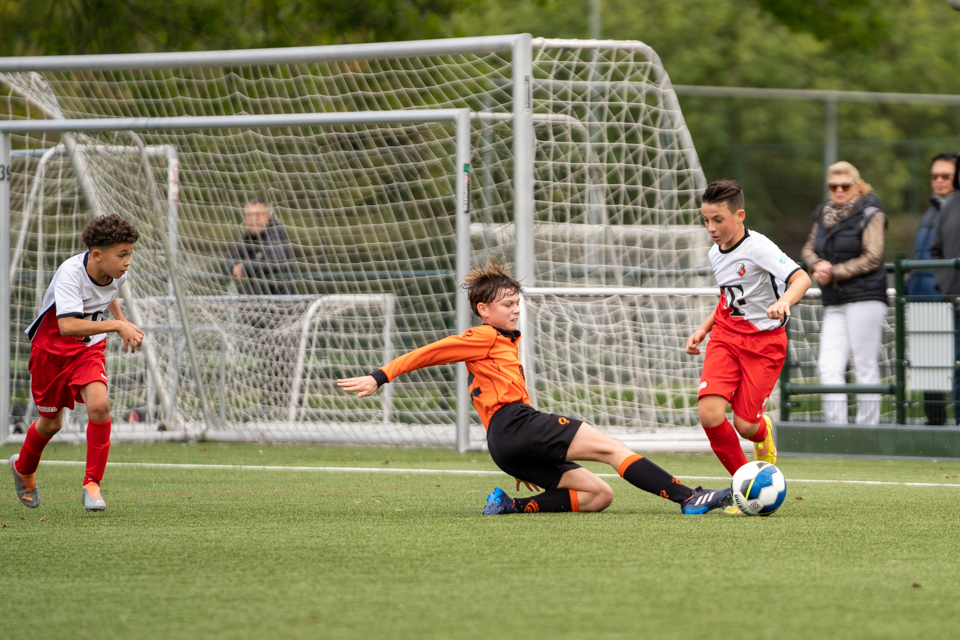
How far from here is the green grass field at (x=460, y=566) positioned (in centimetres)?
326

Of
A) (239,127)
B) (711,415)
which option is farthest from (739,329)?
(239,127)

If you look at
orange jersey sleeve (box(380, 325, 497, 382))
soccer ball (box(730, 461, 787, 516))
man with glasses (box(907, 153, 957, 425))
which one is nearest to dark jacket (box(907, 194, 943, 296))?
man with glasses (box(907, 153, 957, 425))

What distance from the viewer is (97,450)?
236 inches

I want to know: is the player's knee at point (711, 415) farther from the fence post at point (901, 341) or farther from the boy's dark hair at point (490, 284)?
the fence post at point (901, 341)

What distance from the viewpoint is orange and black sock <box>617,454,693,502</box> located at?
5.55 meters

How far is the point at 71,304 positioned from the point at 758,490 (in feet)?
11.2

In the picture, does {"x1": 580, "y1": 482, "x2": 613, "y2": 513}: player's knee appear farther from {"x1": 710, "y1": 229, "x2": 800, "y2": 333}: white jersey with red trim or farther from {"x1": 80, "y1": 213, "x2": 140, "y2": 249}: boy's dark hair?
{"x1": 80, "y1": 213, "x2": 140, "y2": 249}: boy's dark hair

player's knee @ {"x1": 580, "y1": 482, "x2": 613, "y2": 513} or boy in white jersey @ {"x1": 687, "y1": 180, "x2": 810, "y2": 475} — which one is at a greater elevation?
boy in white jersey @ {"x1": 687, "y1": 180, "x2": 810, "y2": 475}

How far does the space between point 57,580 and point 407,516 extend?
6.41 feet

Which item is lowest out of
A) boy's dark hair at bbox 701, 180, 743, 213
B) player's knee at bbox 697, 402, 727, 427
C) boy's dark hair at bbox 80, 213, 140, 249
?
player's knee at bbox 697, 402, 727, 427

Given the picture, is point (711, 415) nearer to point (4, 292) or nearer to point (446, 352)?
point (446, 352)

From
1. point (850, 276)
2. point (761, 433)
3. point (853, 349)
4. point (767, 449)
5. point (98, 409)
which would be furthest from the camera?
point (853, 349)

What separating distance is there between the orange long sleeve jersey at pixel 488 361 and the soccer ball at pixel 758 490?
109 centimetres

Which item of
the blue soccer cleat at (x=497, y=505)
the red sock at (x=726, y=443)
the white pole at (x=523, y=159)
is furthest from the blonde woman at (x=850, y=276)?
the blue soccer cleat at (x=497, y=505)
